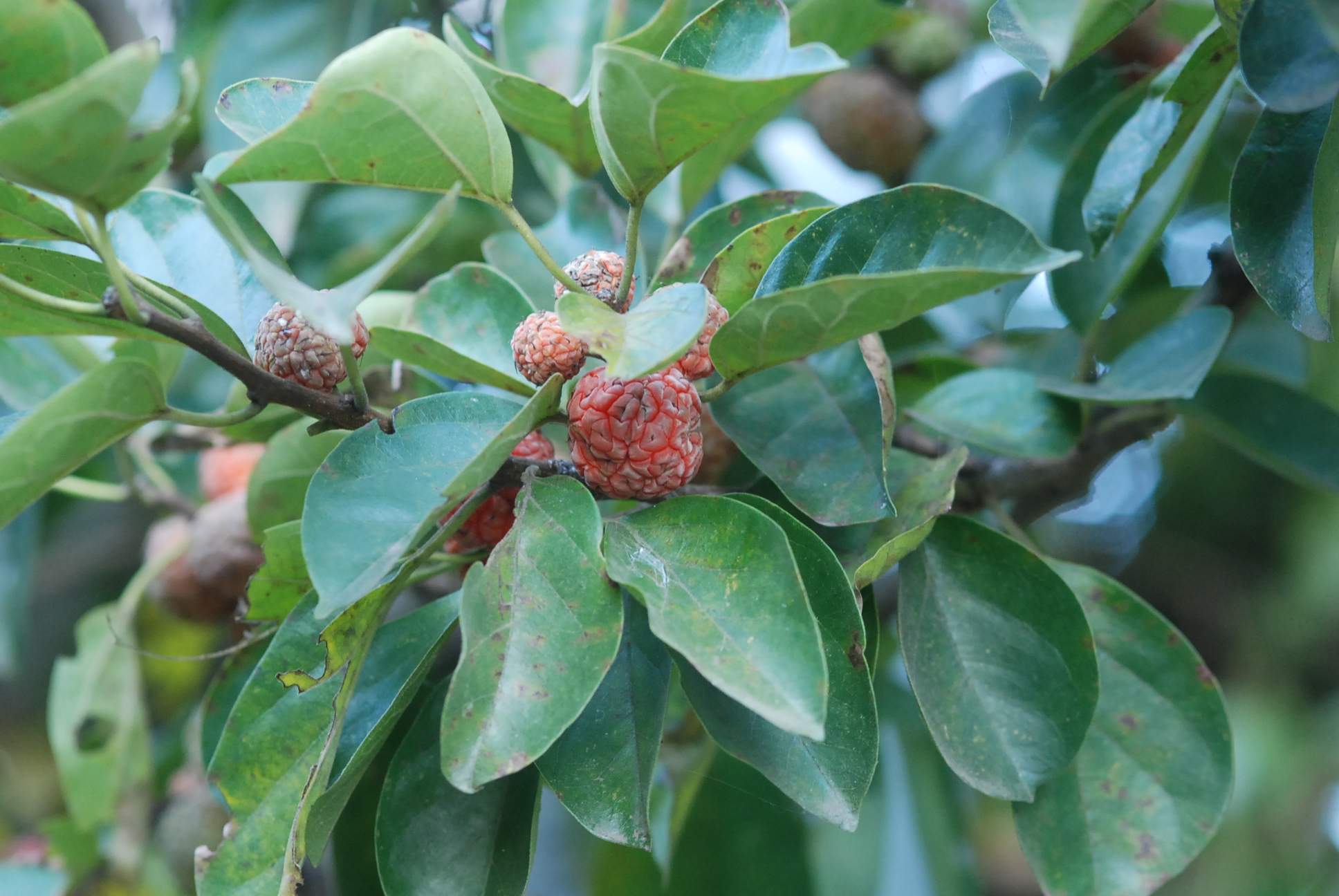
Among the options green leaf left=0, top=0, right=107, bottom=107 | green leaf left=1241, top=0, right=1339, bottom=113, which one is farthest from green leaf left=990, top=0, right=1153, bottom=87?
green leaf left=0, top=0, right=107, bottom=107

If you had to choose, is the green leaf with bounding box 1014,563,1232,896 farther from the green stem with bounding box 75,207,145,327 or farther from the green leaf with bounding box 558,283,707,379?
the green stem with bounding box 75,207,145,327

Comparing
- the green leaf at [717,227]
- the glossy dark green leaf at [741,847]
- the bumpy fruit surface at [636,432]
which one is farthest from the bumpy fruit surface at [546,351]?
the glossy dark green leaf at [741,847]

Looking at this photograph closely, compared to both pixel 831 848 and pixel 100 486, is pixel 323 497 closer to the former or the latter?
pixel 100 486

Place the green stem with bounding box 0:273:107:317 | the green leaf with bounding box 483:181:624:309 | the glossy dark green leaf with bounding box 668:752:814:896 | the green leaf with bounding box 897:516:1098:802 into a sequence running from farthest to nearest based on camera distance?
the glossy dark green leaf with bounding box 668:752:814:896 → the green leaf with bounding box 483:181:624:309 → the green leaf with bounding box 897:516:1098:802 → the green stem with bounding box 0:273:107:317

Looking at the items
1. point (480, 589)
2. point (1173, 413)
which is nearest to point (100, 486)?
point (480, 589)

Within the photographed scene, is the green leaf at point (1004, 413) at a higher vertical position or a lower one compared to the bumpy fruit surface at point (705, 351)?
lower

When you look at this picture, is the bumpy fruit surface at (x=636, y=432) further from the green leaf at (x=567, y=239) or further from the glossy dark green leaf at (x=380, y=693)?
the green leaf at (x=567, y=239)
